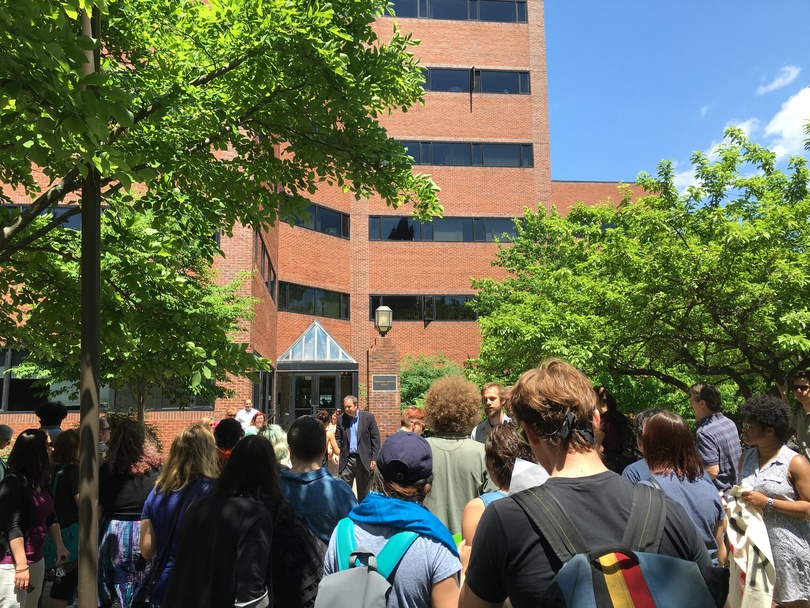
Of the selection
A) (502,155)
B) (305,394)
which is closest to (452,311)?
(502,155)

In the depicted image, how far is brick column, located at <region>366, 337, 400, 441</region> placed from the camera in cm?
1766

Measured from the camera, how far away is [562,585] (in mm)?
1742

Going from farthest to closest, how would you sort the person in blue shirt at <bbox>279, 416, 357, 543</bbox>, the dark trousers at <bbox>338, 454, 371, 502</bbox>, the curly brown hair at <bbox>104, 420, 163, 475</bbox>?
the dark trousers at <bbox>338, 454, 371, 502</bbox> < the curly brown hair at <bbox>104, 420, 163, 475</bbox> < the person in blue shirt at <bbox>279, 416, 357, 543</bbox>

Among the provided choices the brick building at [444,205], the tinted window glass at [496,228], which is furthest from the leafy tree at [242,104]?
the tinted window glass at [496,228]

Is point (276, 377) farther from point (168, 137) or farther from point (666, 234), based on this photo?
point (168, 137)

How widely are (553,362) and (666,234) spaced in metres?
11.9

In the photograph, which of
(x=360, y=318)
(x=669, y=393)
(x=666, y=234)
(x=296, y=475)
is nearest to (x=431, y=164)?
(x=360, y=318)

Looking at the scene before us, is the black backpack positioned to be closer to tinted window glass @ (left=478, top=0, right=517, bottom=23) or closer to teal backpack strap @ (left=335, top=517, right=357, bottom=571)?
teal backpack strap @ (left=335, top=517, right=357, bottom=571)

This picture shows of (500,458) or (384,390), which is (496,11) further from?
(500,458)

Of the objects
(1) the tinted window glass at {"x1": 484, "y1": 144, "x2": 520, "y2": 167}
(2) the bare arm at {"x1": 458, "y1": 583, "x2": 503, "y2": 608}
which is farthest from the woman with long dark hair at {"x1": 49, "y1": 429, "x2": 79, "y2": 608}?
(1) the tinted window glass at {"x1": 484, "y1": 144, "x2": 520, "y2": 167}

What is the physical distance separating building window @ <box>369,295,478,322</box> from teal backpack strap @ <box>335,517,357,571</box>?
29.1 metres

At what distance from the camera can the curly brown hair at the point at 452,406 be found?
4844 mm

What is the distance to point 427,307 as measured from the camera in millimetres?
32094

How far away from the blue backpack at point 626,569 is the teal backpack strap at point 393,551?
2.74ft
